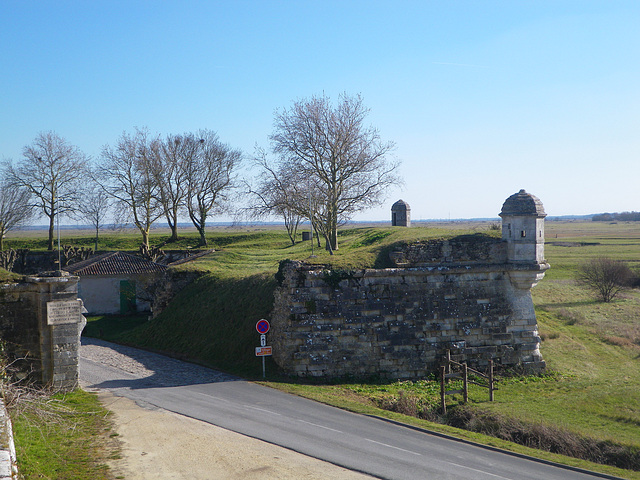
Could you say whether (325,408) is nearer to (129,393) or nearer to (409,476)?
(409,476)

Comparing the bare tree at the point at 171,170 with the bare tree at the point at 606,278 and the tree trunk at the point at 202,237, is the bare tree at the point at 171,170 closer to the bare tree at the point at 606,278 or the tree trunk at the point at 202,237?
the tree trunk at the point at 202,237

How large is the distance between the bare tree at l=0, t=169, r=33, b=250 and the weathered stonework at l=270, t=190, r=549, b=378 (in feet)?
126

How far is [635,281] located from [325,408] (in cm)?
3514

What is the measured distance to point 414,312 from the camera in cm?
1789

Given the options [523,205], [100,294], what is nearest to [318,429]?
[523,205]

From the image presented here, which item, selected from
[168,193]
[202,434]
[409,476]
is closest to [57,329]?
[202,434]

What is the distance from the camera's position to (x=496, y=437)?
13500 millimetres

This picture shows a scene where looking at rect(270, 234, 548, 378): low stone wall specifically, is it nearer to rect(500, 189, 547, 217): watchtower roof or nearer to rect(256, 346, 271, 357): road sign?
rect(256, 346, 271, 357): road sign

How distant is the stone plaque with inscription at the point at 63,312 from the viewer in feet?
44.0

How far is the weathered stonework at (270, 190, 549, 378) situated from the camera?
56.5 ft

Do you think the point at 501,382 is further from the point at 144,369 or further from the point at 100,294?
the point at 100,294

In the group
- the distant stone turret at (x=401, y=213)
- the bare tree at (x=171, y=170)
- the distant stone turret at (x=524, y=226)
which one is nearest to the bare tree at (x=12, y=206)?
the bare tree at (x=171, y=170)

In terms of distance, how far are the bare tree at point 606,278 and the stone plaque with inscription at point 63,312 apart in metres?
33.6

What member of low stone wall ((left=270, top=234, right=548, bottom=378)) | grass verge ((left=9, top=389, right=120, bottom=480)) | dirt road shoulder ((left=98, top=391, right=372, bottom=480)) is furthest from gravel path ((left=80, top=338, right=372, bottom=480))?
low stone wall ((left=270, top=234, right=548, bottom=378))
